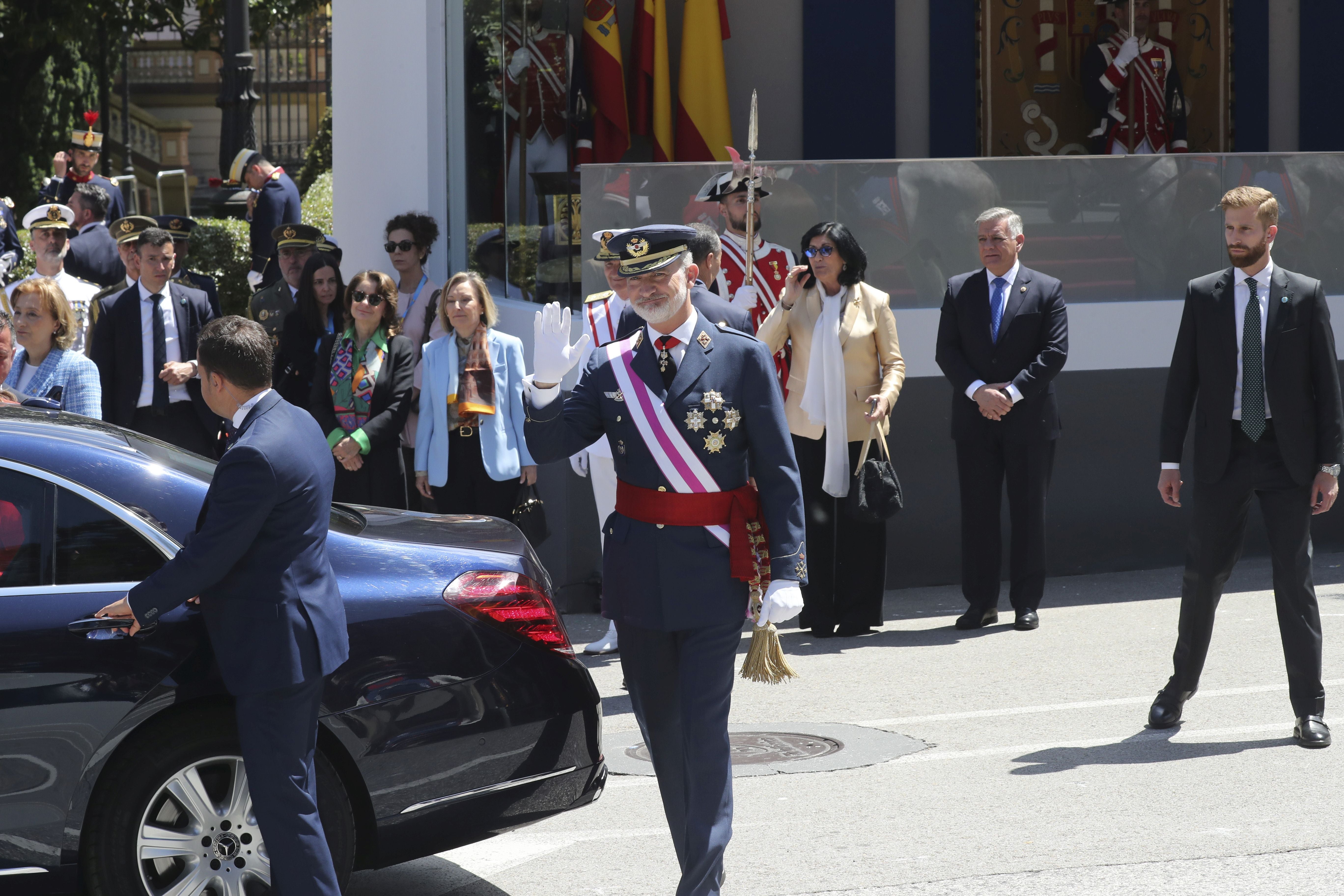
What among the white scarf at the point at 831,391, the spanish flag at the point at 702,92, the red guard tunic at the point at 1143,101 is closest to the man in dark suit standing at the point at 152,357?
the white scarf at the point at 831,391

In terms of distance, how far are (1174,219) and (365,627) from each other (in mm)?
7138

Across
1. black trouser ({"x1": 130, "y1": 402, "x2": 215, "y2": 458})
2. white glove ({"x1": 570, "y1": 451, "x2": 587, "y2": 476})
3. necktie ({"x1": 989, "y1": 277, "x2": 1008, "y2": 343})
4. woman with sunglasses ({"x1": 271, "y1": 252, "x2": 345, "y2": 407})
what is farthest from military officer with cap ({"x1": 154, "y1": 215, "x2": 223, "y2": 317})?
necktie ({"x1": 989, "y1": 277, "x2": 1008, "y2": 343})

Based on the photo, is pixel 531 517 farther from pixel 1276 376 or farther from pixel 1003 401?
pixel 1276 376

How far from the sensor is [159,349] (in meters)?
9.06

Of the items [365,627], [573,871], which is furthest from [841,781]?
[365,627]

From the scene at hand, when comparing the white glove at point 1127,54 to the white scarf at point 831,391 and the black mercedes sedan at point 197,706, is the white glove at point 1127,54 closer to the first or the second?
the white scarf at point 831,391

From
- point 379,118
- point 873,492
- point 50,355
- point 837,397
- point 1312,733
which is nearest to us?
point 1312,733

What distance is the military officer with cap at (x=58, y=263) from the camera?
9695mm

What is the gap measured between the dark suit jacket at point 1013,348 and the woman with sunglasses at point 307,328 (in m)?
3.32

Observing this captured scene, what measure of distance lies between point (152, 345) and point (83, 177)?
7667mm

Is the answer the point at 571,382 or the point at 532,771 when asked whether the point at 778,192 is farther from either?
the point at 532,771

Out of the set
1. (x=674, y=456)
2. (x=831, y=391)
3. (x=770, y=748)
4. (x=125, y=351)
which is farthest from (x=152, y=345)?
(x=674, y=456)

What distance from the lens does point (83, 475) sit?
4.54 m

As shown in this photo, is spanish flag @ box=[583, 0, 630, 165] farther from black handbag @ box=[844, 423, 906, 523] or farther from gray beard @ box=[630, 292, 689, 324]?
gray beard @ box=[630, 292, 689, 324]
